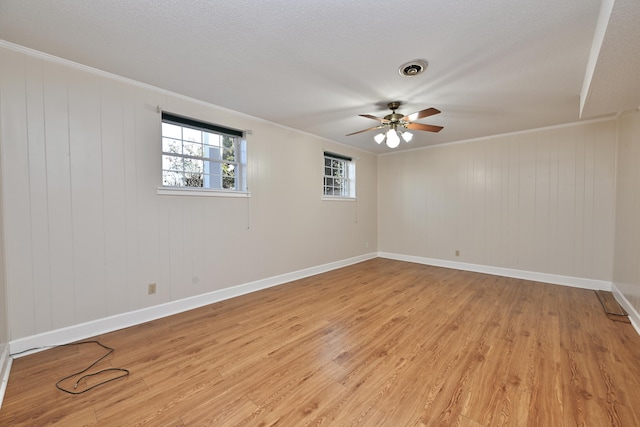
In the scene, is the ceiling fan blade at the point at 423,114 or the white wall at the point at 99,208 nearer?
the white wall at the point at 99,208

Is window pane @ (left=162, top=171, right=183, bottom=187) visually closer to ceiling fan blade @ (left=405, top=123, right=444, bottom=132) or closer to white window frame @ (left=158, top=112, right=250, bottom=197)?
white window frame @ (left=158, top=112, right=250, bottom=197)

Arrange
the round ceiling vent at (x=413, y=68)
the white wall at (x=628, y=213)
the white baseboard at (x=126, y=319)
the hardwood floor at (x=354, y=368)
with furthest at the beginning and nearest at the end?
the white wall at (x=628, y=213) → the round ceiling vent at (x=413, y=68) → the white baseboard at (x=126, y=319) → the hardwood floor at (x=354, y=368)

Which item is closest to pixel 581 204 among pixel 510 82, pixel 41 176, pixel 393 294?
pixel 510 82

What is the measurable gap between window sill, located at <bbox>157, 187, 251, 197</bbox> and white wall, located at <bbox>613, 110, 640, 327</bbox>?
4.61 m

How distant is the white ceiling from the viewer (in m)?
1.71

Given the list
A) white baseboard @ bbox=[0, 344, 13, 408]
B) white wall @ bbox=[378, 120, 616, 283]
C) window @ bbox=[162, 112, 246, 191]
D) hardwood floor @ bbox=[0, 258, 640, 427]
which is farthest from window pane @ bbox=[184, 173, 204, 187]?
white wall @ bbox=[378, 120, 616, 283]

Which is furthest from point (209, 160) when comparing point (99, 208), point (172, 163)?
point (99, 208)

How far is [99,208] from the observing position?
8.30 ft

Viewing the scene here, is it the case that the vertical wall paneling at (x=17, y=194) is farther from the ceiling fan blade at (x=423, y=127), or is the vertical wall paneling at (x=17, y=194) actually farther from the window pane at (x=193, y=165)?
the ceiling fan blade at (x=423, y=127)

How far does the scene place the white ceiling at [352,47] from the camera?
5.60 feet

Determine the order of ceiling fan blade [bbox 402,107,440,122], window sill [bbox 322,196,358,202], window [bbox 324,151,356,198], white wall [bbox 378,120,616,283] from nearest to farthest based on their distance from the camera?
1. ceiling fan blade [bbox 402,107,440,122]
2. white wall [bbox 378,120,616,283]
3. window sill [bbox 322,196,358,202]
4. window [bbox 324,151,356,198]

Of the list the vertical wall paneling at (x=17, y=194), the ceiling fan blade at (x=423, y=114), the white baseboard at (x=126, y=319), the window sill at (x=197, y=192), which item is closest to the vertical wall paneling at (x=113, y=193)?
the white baseboard at (x=126, y=319)

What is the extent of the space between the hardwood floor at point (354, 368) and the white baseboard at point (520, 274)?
947mm

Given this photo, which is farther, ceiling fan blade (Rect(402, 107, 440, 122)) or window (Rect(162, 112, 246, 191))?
window (Rect(162, 112, 246, 191))
